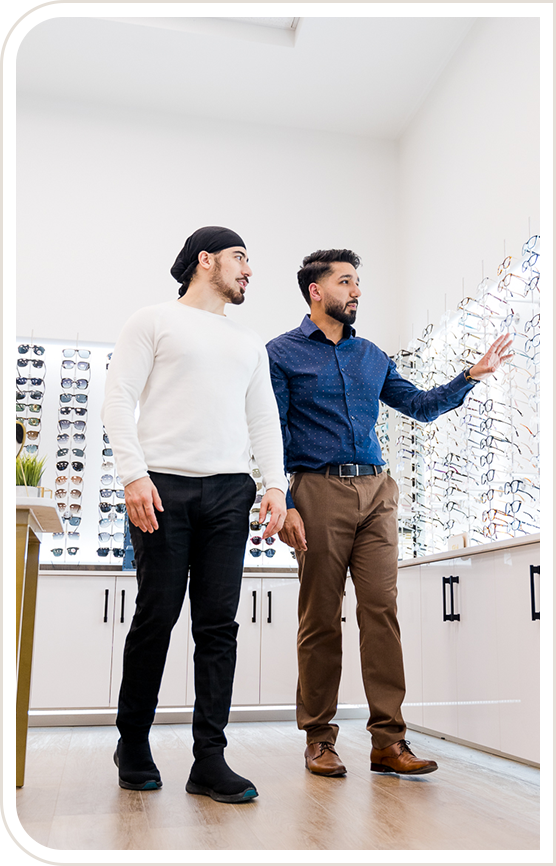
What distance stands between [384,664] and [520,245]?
7.63 ft

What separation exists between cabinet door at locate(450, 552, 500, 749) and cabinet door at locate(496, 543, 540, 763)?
0.06 metres

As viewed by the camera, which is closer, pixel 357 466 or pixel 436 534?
pixel 357 466

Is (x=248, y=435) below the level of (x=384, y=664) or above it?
above

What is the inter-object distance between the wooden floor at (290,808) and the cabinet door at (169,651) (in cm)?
120

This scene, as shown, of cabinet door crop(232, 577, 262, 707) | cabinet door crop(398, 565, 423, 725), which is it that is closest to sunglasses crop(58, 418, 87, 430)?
Result: cabinet door crop(232, 577, 262, 707)

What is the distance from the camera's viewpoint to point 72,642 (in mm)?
4000

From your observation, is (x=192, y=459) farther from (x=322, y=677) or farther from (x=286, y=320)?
(x=286, y=320)

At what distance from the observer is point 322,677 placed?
2.34m

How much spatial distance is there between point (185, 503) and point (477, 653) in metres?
1.46

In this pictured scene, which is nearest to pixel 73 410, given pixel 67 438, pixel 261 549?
pixel 67 438

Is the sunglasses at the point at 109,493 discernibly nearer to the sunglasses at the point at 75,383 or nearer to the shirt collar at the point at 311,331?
the sunglasses at the point at 75,383

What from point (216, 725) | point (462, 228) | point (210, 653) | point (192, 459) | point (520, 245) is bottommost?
point (216, 725)

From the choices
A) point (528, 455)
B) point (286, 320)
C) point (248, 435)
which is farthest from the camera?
point (286, 320)

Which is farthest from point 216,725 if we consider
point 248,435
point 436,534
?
point 436,534
